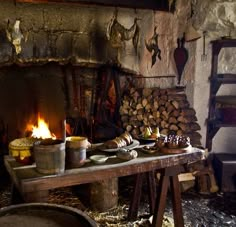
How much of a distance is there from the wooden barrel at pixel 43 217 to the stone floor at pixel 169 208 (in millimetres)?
1338

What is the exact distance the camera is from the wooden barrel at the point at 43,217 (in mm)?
1507

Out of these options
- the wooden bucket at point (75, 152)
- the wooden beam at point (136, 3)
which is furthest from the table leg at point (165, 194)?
the wooden beam at point (136, 3)

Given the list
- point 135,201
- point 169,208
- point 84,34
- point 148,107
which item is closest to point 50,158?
point 135,201

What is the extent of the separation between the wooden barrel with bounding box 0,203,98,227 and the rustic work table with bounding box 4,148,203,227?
0.60ft

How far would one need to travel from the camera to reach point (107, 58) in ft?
11.6

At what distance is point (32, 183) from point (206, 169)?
250 centimetres

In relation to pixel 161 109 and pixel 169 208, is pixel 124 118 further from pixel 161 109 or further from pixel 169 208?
pixel 169 208

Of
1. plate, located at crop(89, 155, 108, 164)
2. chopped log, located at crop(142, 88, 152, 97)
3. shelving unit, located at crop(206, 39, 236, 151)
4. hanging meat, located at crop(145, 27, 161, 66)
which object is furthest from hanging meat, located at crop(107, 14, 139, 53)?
plate, located at crop(89, 155, 108, 164)

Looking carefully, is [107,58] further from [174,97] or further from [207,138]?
[207,138]

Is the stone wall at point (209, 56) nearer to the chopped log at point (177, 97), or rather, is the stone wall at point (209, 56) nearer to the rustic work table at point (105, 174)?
the chopped log at point (177, 97)

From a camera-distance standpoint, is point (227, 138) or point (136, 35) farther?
point (227, 138)

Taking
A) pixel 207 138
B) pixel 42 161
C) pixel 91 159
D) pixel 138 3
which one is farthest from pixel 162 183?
pixel 138 3

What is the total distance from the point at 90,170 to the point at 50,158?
0.28 meters

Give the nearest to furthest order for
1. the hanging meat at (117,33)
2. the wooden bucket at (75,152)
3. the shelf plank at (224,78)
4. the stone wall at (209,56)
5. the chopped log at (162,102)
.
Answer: the wooden bucket at (75,152)
the hanging meat at (117,33)
the stone wall at (209,56)
the chopped log at (162,102)
the shelf plank at (224,78)
